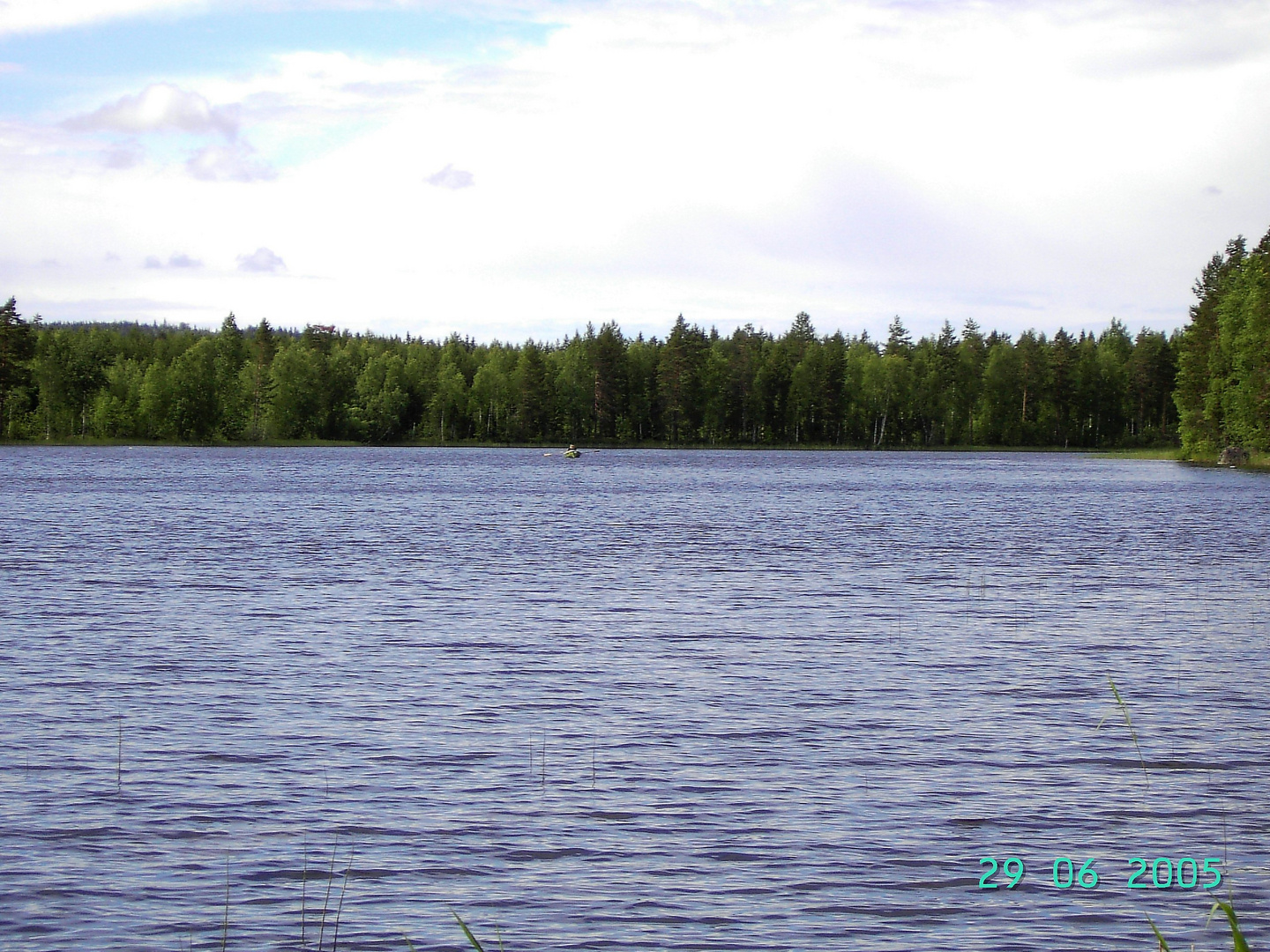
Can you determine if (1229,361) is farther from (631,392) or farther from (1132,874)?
(1132,874)

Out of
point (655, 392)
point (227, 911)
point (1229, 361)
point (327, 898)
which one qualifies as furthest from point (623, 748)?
point (655, 392)

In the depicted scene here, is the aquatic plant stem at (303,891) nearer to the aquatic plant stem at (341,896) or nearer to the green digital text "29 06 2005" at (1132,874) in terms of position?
the aquatic plant stem at (341,896)

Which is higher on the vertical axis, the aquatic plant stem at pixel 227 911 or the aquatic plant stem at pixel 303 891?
the aquatic plant stem at pixel 227 911

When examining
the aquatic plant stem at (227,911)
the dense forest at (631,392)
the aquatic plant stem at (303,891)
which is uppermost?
the dense forest at (631,392)

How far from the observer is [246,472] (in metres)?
116

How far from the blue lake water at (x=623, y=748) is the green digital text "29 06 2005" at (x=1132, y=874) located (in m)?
0.11

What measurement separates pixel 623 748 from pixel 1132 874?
23.4 feet

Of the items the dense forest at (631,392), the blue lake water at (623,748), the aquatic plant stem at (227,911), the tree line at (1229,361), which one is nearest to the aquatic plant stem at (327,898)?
the blue lake water at (623,748)

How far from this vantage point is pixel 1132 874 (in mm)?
13391

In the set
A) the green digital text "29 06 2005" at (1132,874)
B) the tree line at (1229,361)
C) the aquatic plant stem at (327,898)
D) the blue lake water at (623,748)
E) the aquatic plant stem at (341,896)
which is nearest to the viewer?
the aquatic plant stem at (341,896)

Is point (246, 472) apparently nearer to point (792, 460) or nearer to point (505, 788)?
point (792, 460)

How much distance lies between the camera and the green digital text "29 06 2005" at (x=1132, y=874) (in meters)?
13.1

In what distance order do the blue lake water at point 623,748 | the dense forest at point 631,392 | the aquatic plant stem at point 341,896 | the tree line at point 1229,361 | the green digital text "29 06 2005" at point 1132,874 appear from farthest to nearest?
the dense forest at point 631,392
the tree line at point 1229,361
the green digital text "29 06 2005" at point 1132,874
the blue lake water at point 623,748
the aquatic plant stem at point 341,896

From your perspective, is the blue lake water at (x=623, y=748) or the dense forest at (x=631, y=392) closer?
the blue lake water at (x=623, y=748)
